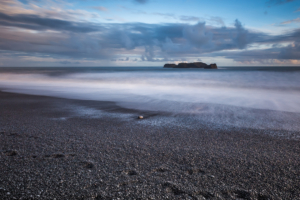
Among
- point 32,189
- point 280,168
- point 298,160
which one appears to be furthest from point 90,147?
point 298,160

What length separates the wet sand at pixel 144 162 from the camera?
9.08 feet

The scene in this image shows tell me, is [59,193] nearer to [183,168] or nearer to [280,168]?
[183,168]

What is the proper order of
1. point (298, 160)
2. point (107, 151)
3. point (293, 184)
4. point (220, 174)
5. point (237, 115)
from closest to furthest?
point (293, 184) → point (220, 174) → point (298, 160) → point (107, 151) → point (237, 115)

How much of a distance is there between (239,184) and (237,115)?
494 centimetres

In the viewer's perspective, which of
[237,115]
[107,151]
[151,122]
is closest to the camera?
[107,151]

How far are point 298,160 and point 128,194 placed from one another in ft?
10.4

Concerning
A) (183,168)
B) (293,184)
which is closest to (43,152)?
(183,168)

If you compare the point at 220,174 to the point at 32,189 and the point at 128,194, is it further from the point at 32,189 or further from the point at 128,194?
the point at 32,189

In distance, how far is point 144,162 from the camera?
3.60 metres

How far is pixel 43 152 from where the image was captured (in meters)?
3.93

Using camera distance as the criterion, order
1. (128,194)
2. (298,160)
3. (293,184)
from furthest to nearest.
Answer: (298,160)
(293,184)
(128,194)

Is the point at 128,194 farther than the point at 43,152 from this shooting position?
No

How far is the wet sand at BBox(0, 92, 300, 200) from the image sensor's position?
277cm

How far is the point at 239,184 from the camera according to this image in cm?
296
